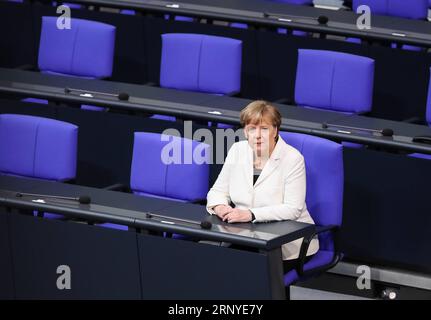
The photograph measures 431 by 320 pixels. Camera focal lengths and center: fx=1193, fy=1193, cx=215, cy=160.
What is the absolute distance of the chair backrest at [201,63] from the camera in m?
6.43

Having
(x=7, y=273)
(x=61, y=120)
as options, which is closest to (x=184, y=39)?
(x=61, y=120)

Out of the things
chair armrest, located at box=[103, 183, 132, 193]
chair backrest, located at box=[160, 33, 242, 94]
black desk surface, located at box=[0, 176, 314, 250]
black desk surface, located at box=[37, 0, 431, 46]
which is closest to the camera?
black desk surface, located at box=[0, 176, 314, 250]

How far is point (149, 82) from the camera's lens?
23.0 feet

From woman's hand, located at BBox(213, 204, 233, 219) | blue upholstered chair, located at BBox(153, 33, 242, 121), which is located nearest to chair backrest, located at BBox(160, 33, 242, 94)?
blue upholstered chair, located at BBox(153, 33, 242, 121)

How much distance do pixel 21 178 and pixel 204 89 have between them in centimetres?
151

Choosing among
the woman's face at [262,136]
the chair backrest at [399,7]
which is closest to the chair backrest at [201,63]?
the chair backrest at [399,7]

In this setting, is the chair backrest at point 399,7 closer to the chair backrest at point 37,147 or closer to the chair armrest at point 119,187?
the chair armrest at point 119,187

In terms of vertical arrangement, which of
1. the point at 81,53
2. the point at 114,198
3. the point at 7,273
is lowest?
the point at 7,273

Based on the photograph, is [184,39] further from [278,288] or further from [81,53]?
[278,288]

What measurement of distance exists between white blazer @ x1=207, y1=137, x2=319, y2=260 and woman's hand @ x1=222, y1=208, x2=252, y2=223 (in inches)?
2.0

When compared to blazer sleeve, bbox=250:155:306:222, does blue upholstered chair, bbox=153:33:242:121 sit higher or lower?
higher

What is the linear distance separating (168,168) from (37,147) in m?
0.69

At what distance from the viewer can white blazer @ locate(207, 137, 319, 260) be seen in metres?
4.96

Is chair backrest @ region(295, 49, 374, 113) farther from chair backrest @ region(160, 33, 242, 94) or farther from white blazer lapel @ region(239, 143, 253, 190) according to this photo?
white blazer lapel @ region(239, 143, 253, 190)
